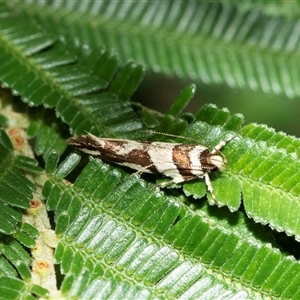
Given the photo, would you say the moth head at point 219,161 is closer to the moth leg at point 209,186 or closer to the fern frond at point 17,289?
the moth leg at point 209,186

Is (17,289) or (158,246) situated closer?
(17,289)

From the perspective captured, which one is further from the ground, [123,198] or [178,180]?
[178,180]

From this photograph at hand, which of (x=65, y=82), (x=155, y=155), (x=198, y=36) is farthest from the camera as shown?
(x=198, y=36)

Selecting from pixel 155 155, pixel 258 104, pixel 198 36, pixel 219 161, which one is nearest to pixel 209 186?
pixel 219 161

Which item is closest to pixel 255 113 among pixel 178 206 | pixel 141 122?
pixel 141 122

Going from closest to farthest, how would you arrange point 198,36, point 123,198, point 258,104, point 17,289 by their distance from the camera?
point 17,289, point 123,198, point 198,36, point 258,104

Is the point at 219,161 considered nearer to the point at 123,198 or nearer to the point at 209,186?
the point at 209,186
